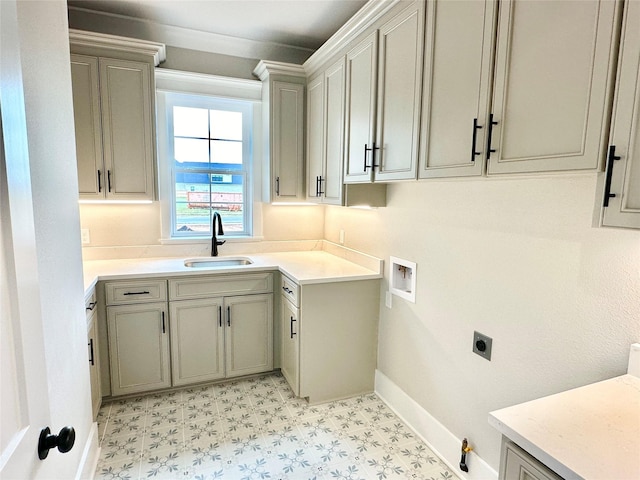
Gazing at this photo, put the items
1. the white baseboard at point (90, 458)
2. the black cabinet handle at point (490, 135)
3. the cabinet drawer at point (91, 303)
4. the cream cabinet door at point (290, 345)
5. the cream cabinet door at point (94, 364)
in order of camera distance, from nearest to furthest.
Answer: the black cabinet handle at point (490, 135), the white baseboard at point (90, 458), the cabinet drawer at point (91, 303), the cream cabinet door at point (94, 364), the cream cabinet door at point (290, 345)

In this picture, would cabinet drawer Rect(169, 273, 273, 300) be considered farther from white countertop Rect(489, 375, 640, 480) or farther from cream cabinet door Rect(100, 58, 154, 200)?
white countertop Rect(489, 375, 640, 480)

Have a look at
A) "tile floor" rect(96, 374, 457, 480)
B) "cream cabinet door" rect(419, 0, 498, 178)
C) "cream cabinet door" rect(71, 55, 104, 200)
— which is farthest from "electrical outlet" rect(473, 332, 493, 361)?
"cream cabinet door" rect(71, 55, 104, 200)

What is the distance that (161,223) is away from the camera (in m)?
3.04

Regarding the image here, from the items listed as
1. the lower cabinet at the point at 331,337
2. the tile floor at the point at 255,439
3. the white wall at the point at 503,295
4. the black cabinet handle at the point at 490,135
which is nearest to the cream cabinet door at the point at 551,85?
the black cabinet handle at the point at 490,135

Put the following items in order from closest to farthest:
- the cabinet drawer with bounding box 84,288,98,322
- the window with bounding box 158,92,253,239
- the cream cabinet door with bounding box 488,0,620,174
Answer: the cream cabinet door with bounding box 488,0,620,174
the cabinet drawer with bounding box 84,288,98,322
the window with bounding box 158,92,253,239

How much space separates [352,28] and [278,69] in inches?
35.1

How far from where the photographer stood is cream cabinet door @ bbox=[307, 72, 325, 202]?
280cm

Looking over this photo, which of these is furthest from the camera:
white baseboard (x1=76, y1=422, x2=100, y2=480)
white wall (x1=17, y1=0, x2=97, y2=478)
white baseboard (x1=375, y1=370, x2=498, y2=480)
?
white baseboard (x1=375, y1=370, x2=498, y2=480)

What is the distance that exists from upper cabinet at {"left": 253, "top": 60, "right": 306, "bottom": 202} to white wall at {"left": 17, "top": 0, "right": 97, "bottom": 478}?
1.54m

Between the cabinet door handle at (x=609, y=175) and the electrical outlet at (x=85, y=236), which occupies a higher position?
the cabinet door handle at (x=609, y=175)

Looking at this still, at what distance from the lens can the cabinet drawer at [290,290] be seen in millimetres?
2480

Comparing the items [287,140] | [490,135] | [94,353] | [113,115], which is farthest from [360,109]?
[94,353]

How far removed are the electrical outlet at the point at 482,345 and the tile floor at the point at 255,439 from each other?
0.70 metres

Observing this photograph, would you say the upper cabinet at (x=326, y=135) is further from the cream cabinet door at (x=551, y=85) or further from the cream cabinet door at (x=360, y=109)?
the cream cabinet door at (x=551, y=85)
